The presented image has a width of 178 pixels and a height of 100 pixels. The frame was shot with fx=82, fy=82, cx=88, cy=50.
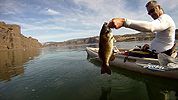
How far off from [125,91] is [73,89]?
2.44 metres

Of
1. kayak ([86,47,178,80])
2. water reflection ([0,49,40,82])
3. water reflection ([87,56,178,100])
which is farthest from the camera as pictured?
water reflection ([0,49,40,82])

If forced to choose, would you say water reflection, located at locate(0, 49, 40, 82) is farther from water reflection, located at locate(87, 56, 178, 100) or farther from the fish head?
water reflection, located at locate(87, 56, 178, 100)

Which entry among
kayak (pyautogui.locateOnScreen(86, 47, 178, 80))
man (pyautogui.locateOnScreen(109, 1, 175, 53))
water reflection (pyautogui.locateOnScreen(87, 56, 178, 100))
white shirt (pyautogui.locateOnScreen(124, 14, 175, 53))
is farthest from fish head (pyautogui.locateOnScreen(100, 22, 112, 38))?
kayak (pyautogui.locateOnScreen(86, 47, 178, 80))

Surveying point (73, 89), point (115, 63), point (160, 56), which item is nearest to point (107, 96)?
point (73, 89)

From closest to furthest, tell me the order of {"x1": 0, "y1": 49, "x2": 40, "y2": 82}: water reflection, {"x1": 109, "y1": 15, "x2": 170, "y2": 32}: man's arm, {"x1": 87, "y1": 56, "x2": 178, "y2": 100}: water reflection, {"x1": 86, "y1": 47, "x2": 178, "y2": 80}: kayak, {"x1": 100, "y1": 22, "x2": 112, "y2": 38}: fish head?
{"x1": 109, "y1": 15, "x2": 170, "y2": 32}: man's arm, {"x1": 100, "y1": 22, "x2": 112, "y2": 38}: fish head, {"x1": 87, "y1": 56, "x2": 178, "y2": 100}: water reflection, {"x1": 86, "y1": 47, "x2": 178, "y2": 80}: kayak, {"x1": 0, "y1": 49, "x2": 40, "y2": 82}: water reflection

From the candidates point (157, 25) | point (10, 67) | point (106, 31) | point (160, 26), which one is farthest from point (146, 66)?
point (10, 67)

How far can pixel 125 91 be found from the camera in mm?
3604

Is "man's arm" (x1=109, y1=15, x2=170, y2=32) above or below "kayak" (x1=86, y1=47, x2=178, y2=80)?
above

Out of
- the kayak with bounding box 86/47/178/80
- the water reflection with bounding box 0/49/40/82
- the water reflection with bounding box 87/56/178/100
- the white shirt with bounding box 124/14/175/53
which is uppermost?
the white shirt with bounding box 124/14/175/53

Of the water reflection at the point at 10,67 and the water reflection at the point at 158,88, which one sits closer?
the water reflection at the point at 158,88

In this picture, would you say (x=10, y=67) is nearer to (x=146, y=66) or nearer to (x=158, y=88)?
(x=146, y=66)

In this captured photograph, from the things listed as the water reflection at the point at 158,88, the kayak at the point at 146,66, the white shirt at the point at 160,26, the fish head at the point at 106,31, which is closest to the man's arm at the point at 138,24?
the white shirt at the point at 160,26

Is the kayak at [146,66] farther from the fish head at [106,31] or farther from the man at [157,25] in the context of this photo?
the fish head at [106,31]

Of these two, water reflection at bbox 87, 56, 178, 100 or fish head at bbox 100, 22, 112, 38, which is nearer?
fish head at bbox 100, 22, 112, 38
